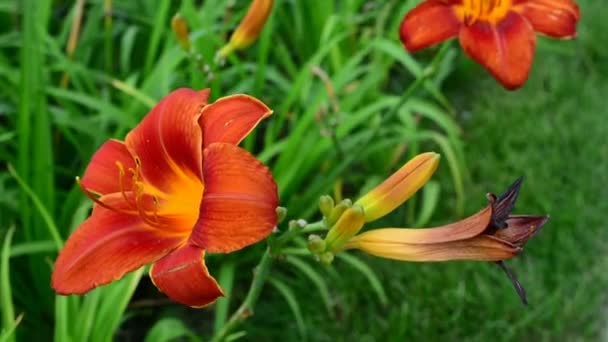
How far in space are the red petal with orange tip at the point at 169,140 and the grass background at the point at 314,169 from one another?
52 centimetres

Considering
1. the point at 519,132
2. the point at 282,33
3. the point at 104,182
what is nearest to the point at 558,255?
the point at 519,132

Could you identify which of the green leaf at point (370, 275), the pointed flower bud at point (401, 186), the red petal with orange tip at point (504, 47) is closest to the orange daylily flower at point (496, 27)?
the red petal with orange tip at point (504, 47)

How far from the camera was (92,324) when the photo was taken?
1.82m

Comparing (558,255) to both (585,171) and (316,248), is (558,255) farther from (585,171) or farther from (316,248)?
(316,248)

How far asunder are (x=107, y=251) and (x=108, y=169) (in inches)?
7.3

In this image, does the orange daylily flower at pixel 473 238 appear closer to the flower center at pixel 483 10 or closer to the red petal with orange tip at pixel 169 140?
the red petal with orange tip at pixel 169 140

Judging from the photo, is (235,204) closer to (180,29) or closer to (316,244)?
(316,244)

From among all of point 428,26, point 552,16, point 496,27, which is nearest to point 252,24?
point 428,26

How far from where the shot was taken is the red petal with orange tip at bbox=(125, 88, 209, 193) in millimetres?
1253

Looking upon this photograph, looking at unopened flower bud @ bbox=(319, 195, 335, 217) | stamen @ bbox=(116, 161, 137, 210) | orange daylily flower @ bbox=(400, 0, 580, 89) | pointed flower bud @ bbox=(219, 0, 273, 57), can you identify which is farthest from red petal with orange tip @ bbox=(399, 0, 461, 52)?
stamen @ bbox=(116, 161, 137, 210)

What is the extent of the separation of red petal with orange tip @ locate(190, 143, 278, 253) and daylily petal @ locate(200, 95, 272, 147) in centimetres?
4

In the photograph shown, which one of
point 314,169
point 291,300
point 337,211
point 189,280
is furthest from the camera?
point 314,169

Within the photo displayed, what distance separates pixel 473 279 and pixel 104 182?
127 cm

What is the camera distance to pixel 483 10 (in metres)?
1.63
